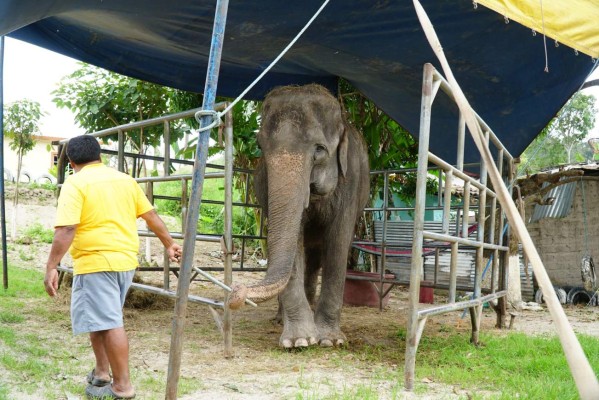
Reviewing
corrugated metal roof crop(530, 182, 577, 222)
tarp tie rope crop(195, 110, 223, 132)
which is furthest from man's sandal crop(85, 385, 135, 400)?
corrugated metal roof crop(530, 182, 577, 222)

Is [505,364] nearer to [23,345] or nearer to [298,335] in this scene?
[298,335]

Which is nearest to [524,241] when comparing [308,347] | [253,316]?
[308,347]

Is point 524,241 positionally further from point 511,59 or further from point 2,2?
point 511,59

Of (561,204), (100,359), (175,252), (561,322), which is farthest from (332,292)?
(561,204)

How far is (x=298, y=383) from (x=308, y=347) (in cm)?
124

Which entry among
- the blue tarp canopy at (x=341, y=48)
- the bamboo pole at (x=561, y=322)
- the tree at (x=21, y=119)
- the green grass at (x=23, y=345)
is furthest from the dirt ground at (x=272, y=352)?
the tree at (x=21, y=119)

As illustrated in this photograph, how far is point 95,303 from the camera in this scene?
11.3 feet

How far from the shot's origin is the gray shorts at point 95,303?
11.1 feet

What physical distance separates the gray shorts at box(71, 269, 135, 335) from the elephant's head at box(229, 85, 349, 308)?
1.00m

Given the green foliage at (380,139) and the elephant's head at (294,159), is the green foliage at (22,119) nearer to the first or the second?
the green foliage at (380,139)

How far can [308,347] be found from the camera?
199 inches

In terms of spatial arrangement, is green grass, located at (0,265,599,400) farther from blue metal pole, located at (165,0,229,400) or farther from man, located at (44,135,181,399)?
blue metal pole, located at (165,0,229,400)

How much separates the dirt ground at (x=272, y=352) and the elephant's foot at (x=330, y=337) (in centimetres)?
10

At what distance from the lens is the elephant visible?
4625 millimetres
